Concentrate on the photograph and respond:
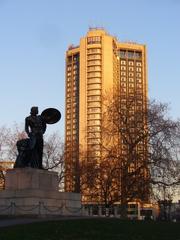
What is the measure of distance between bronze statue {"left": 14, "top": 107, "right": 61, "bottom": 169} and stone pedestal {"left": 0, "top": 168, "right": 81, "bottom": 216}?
33.2 inches

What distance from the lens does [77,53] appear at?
165 m

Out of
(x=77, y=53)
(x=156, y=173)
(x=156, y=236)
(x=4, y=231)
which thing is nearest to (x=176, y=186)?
(x=156, y=173)

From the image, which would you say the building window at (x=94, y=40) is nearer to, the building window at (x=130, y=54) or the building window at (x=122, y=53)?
the building window at (x=122, y=53)

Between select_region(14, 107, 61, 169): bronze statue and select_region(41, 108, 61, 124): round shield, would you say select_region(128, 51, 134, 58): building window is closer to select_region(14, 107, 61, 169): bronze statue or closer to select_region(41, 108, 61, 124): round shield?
select_region(41, 108, 61, 124): round shield

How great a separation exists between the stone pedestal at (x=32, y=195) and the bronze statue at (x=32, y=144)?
2.76ft

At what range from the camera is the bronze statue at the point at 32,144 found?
106 ft

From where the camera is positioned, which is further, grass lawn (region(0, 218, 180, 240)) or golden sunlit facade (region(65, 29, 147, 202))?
golden sunlit facade (region(65, 29, 147, 202))

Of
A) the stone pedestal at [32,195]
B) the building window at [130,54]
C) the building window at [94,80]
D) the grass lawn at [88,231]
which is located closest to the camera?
the grass lawn at [88,231]

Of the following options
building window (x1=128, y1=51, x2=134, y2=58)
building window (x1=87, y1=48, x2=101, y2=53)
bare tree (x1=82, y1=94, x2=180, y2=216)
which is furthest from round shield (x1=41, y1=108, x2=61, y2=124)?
building window (x1=128, y1=51, x2=134, y2=58)

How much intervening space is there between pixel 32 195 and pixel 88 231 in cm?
822

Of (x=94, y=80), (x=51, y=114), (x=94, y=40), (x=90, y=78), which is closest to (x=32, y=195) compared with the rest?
(x=51, y=114)

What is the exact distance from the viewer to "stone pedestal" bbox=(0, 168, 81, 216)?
30.6 meters

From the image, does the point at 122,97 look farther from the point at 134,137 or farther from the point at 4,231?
the point at 4,231

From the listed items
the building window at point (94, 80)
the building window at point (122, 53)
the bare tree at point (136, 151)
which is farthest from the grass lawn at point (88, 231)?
the building window at point (122, 53)
